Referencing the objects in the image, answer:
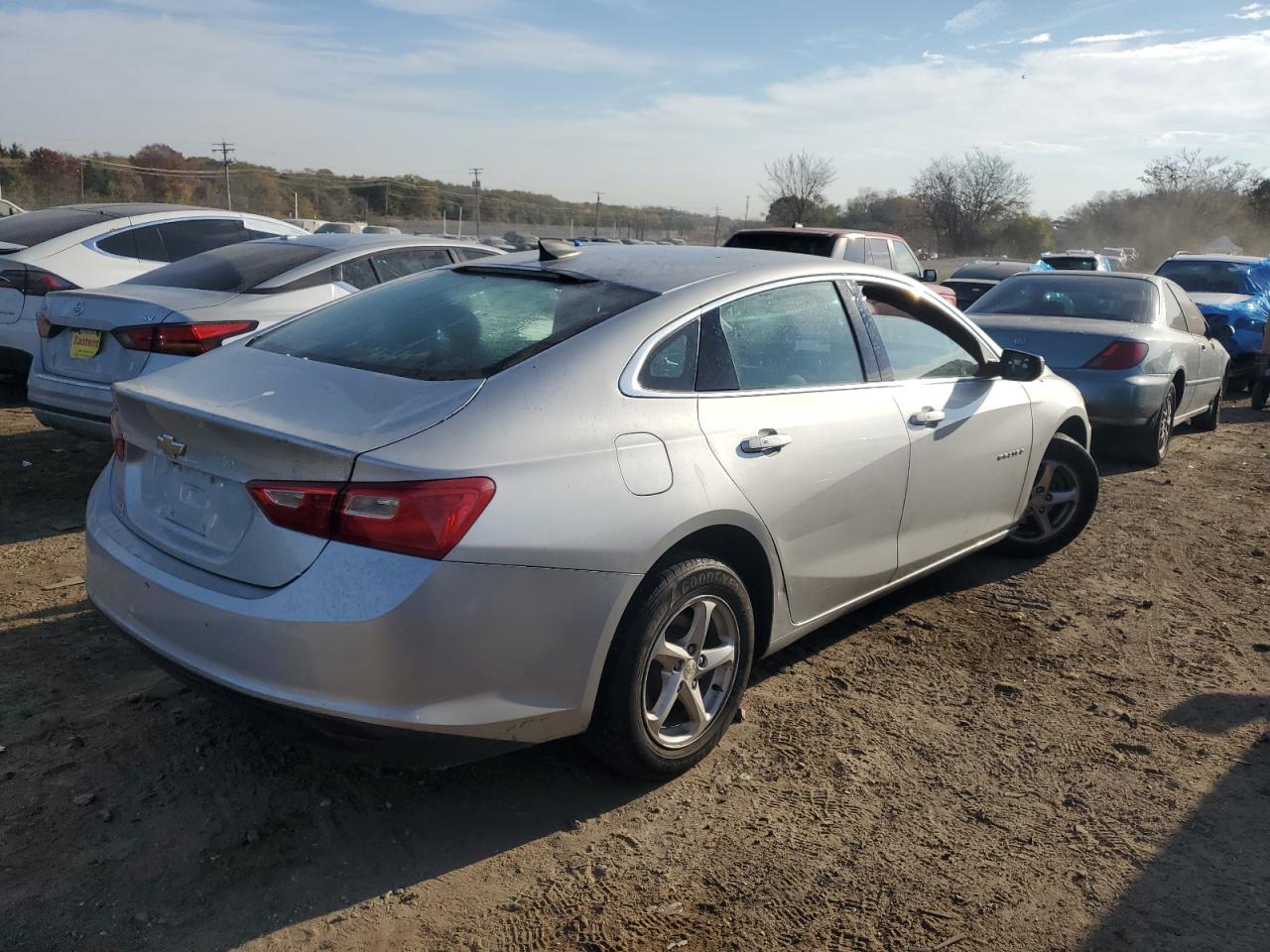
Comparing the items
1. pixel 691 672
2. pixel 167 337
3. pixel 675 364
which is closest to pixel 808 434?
pixel 675 364

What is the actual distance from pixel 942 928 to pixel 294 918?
64.6 inches

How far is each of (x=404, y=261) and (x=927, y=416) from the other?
407 centimetres

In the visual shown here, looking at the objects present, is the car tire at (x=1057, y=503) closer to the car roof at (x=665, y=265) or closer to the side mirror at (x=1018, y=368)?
the side mirror at (x=1018, y=368)

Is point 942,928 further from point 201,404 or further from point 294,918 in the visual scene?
point 201,404

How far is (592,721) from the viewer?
294 cm

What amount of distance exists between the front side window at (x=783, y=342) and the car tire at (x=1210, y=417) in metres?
7.64

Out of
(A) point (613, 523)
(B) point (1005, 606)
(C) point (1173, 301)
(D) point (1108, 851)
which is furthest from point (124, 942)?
(C) point (1173, 301)

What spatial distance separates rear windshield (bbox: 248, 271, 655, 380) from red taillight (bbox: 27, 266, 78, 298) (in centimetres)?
486

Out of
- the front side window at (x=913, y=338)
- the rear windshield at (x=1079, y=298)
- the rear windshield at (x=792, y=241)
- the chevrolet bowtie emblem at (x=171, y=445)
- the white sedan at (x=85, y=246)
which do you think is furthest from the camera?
the rear windshield at (x=792, y=241)

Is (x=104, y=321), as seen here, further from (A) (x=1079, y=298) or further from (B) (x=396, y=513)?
(A) (x=1079, y=298)

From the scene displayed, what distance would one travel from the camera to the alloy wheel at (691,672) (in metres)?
3.06

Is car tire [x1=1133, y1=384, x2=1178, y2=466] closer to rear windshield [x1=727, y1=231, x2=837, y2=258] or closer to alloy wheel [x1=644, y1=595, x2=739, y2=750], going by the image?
rear windshield [x1=727, y1=231, x2=837, y2=258]

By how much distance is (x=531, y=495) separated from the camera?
262cm

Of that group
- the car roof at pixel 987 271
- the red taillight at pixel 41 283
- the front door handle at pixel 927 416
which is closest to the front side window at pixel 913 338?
the front door handle at pixel 927 416
